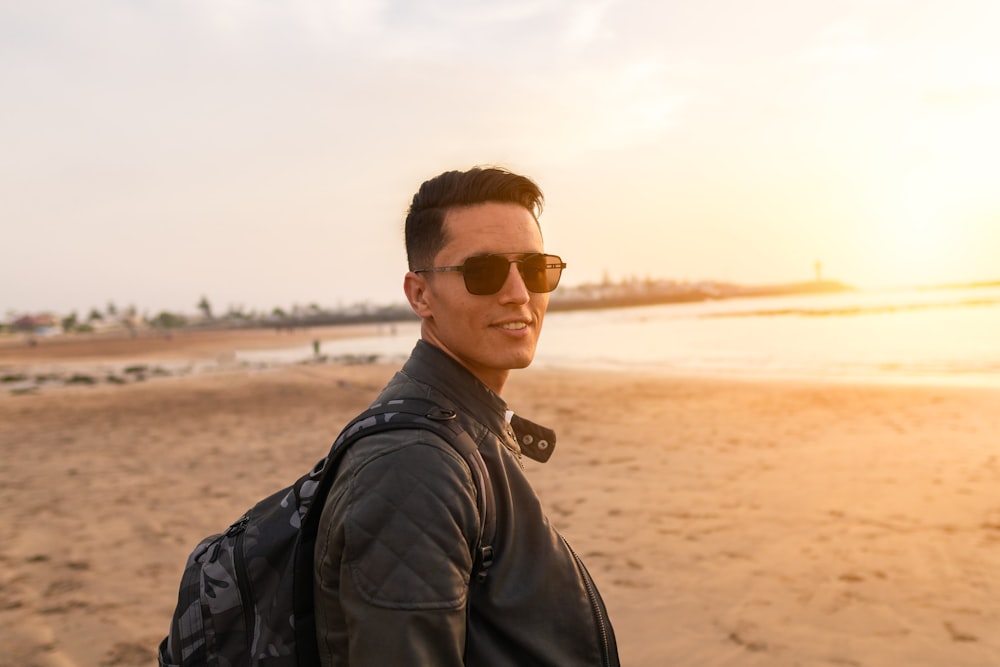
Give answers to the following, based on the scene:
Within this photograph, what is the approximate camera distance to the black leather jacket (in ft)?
4.25

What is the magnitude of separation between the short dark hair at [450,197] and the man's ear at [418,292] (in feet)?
0.12

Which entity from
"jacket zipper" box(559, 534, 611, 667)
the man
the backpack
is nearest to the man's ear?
the man

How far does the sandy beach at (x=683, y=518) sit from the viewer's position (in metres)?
4.11

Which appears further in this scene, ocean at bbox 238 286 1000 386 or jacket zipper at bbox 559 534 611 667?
ocean at bbox 238 286 1000 386

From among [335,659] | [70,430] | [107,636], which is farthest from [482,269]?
[70,430]

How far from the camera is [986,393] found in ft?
42.5

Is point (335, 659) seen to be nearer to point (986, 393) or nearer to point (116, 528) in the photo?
point (116, 528)

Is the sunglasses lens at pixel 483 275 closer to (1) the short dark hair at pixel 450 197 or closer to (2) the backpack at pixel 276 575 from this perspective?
Result: (1) the short dark hair at pixel 450 197

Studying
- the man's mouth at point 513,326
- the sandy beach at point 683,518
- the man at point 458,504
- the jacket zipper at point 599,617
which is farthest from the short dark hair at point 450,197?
the sandy beach at point 683,518

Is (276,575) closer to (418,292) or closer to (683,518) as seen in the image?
(418,292)

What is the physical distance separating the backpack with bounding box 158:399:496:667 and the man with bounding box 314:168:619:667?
0.06 meters

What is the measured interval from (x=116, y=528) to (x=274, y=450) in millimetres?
3455

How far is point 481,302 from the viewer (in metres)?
1.89

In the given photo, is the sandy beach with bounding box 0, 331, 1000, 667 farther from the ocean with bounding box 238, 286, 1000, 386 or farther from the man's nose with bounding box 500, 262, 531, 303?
the ocean with bounding box 238, 286, 1000, 386
